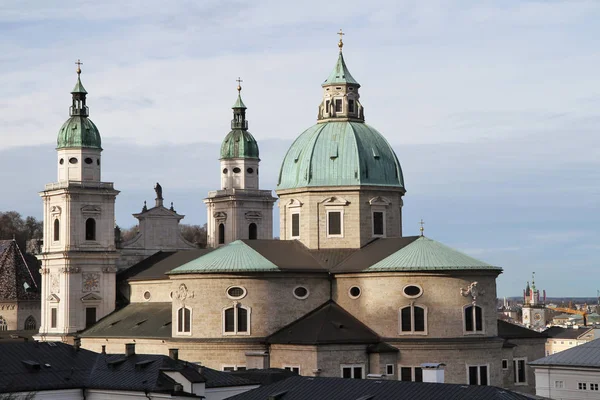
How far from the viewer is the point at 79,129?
10725 centimetres

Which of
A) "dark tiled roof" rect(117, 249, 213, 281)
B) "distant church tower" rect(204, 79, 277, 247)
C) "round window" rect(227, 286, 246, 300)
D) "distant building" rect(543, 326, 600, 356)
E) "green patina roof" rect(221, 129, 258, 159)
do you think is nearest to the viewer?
"round window" rect(227, 286, 246, 300)

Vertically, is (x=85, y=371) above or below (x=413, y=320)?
below

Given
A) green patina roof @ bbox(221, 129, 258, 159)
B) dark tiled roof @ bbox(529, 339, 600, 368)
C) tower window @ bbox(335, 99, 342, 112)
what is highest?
green patina roof @ bbox(221, 129, 258, 159)

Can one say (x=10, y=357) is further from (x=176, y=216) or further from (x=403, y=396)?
(x=176, y=216)

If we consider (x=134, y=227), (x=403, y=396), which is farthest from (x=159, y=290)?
(x=134, y=227)

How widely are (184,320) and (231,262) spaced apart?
4565 mm

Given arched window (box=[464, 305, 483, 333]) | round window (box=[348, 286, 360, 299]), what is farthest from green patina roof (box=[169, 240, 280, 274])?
arched window (box=[464, 305, 483, 333])

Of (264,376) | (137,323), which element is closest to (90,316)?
(137,323)

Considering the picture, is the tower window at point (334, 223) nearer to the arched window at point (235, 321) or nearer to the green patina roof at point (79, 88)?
the arched window at point (235, 321)

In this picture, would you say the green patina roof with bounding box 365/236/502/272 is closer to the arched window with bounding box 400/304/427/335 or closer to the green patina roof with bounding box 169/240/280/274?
the arched window with bounding box 400/304/427/335

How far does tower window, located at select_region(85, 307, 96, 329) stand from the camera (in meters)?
106

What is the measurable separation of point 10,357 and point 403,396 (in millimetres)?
20227

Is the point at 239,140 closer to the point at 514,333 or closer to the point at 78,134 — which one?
the point at 78,134

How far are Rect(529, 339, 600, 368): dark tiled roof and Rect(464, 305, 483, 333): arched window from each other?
7.27m
